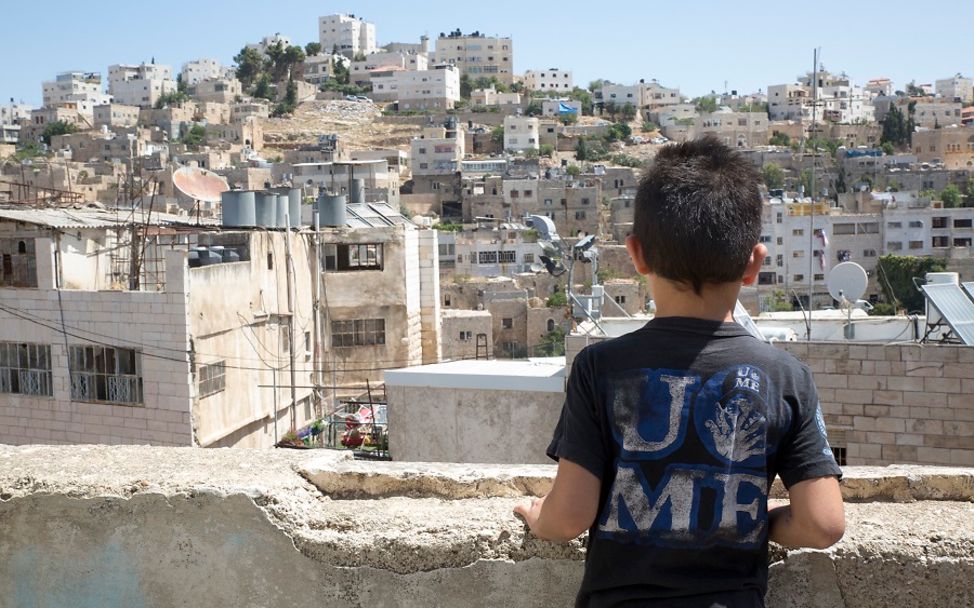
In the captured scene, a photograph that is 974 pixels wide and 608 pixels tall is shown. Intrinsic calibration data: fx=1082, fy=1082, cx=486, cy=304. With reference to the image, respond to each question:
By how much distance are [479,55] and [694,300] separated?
123 metres

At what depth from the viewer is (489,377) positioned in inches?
357

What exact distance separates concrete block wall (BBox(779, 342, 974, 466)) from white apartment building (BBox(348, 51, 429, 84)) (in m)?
105

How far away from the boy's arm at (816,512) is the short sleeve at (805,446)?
16mm

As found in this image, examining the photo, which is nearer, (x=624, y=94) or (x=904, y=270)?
(x=904, y=270)

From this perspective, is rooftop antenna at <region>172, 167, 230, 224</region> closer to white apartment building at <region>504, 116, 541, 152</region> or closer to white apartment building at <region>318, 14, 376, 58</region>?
white apartment building at <region>504, 116, 541, 152</region>

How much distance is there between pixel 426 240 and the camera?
15.4 metres

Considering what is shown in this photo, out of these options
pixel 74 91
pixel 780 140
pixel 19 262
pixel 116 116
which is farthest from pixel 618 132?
pixel 19 262

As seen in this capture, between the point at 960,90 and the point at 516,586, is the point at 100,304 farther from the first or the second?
the point at 960,90

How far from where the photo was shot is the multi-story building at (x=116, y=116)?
9119cm

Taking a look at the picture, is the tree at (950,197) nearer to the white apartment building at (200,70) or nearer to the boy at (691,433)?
the boy at (691,433)

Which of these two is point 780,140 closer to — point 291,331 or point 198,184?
point 198,184

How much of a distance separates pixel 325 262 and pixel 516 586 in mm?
12889

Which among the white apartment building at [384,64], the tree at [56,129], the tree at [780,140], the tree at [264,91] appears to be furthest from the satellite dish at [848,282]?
the white apartment building at [384,64]

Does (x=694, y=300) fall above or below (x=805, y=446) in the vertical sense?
above
